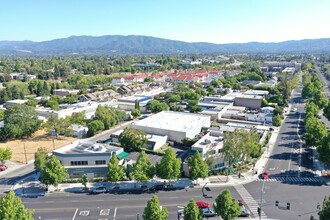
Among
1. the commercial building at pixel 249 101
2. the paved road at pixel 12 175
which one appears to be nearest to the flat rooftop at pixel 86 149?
the paved road at pixel 12 175

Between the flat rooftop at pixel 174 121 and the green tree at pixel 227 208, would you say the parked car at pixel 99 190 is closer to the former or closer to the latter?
the green tree at pixel 227 208

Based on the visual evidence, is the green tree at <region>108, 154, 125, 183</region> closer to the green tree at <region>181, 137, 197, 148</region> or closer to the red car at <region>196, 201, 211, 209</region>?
the red car at <region>196, 201, 211, 209</region>

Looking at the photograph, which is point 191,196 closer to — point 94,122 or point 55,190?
point 55,190

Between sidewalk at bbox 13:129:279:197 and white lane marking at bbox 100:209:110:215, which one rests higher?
white lane marking at bbox 100:209:110:215

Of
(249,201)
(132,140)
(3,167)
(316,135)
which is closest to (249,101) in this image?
(316,135)

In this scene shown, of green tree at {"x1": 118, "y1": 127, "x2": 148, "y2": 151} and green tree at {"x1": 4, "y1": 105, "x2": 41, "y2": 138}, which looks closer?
green tree at {"x1": 118, "y1": 127, "x2": 148, "y2": 151}

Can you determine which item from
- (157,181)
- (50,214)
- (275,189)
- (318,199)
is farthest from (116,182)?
(318,199)

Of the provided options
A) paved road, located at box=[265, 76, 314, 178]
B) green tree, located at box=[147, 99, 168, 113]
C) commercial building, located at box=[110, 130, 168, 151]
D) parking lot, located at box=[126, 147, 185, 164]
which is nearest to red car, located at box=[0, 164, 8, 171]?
commercial building, located at box=[110, 130, 168, 151]
